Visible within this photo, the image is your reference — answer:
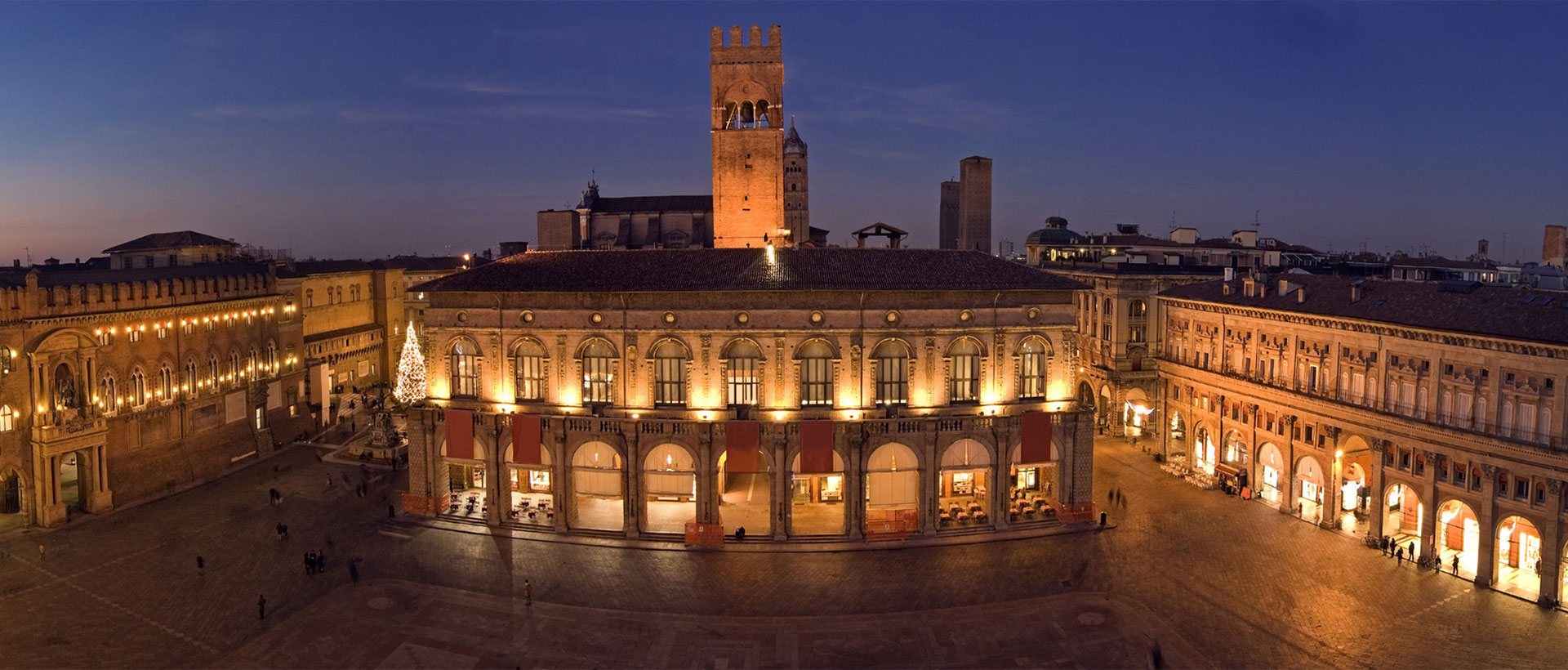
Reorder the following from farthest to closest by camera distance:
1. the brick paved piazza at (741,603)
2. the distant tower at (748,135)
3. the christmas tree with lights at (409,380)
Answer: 1. the distant tower at (748,135)
2. the christmas tree with lights at (409,380)
3. the brick paved piazza at (741,603)

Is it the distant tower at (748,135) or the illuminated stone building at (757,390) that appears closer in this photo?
the illuminated stone building at (757,390)

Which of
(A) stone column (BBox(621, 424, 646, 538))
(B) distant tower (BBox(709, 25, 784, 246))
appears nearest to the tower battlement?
(B) distant tower (BBox(709, 25, 784, 246))

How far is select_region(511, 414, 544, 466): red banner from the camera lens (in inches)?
1766

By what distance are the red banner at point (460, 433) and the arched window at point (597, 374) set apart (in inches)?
250

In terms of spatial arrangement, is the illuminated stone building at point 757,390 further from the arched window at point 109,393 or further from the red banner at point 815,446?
the arched window at point 109,393

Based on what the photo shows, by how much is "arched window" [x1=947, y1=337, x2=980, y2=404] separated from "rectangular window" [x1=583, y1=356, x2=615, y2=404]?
1717cm

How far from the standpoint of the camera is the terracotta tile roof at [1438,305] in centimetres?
3831

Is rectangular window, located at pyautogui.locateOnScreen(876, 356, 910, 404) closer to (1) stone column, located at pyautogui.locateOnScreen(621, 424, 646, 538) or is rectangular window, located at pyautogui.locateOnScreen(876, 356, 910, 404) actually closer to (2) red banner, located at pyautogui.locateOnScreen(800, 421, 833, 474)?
(2) red banner, located at pyautogui.locateOnScreen(800, 421, 833, 474)

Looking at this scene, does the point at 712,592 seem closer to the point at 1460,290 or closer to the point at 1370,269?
the point at 1460,290

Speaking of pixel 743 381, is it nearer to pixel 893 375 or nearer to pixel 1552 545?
pixel 893 375

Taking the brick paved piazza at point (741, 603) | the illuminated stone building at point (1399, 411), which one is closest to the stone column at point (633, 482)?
the brick paved piazza at point (741, 603)

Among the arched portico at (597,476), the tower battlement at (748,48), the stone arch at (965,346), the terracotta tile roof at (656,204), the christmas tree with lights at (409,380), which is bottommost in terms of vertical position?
the arched portico at (597,476)

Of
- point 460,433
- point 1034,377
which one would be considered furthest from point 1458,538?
point 460,433

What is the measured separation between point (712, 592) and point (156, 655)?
2046 cm
